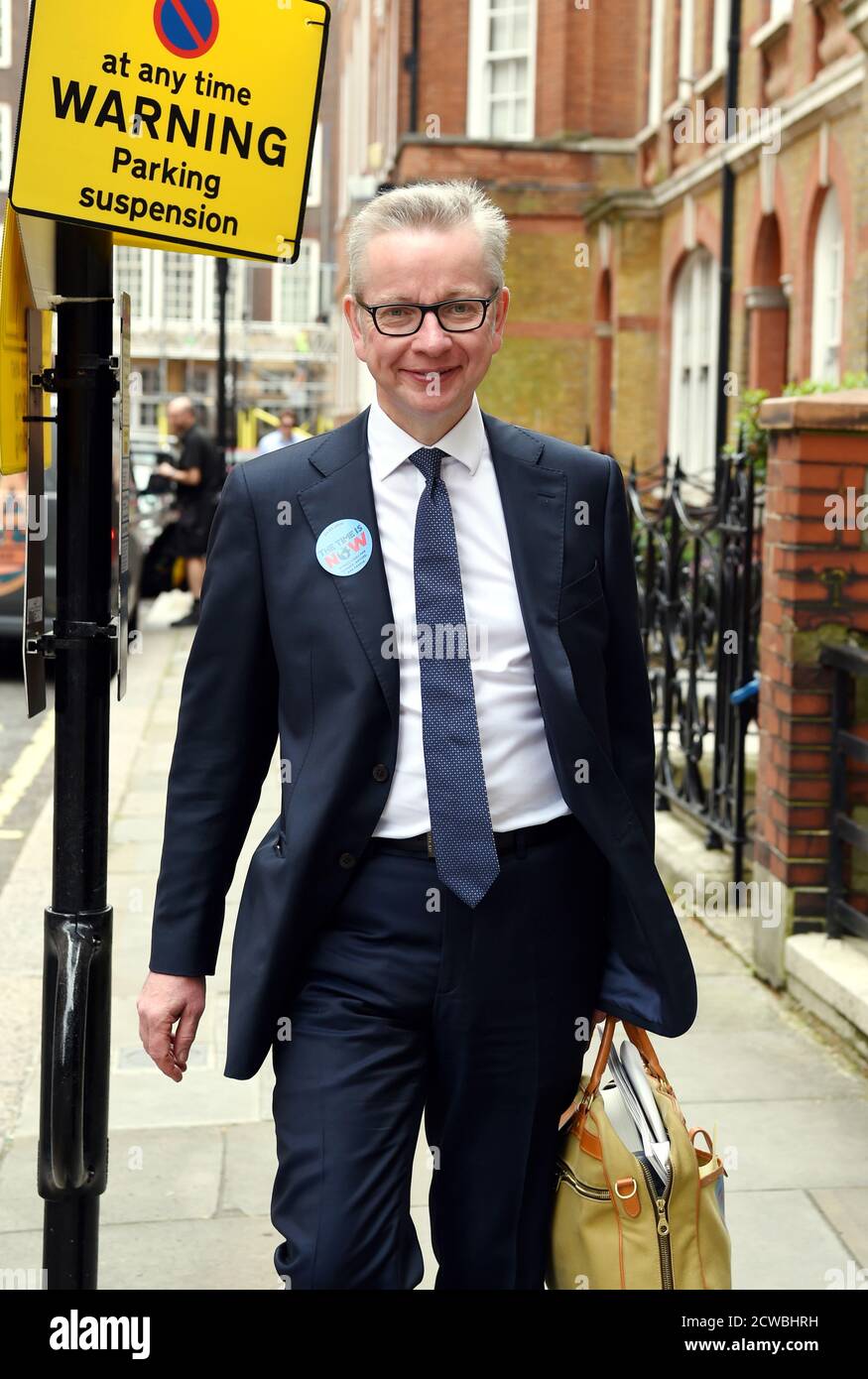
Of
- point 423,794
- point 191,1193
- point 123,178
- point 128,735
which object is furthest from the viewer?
point 128,735

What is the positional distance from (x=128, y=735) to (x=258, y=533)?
8.40 metres

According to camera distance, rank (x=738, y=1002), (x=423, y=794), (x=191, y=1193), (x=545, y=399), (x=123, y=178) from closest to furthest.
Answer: (x=423, y=794), (x=123, y=178), (x=191, y=1193), (x=738, y=1002), (x=545, y=399)

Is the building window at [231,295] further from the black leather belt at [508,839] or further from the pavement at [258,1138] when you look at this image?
the black leather belt at [508,839]

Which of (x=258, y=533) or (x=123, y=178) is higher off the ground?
(x=123, y=178)

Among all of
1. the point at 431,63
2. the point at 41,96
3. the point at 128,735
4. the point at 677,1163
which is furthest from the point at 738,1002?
the point at 431,63

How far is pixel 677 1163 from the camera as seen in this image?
2.58m

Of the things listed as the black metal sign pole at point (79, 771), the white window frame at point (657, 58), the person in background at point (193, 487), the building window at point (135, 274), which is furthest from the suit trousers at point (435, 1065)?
the building window at point (135, 274)

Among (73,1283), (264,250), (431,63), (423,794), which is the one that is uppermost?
(431,63)

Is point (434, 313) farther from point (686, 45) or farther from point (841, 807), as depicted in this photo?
point (686, 45)

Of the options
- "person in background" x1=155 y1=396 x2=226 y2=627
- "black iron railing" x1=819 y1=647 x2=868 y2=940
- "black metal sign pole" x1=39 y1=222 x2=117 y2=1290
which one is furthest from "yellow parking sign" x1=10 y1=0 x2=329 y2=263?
"person in background" x1=155 y1=396 x2=226 y2=627

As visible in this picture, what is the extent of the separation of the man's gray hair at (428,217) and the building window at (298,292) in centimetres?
6858

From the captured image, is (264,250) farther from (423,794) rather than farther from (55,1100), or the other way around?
(55,1100)

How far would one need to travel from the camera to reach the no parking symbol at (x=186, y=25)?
2.74 meters

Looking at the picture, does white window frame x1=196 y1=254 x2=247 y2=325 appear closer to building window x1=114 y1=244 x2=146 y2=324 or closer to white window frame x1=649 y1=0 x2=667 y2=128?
building window x1=114 y1=244 x2=146 y2=324
